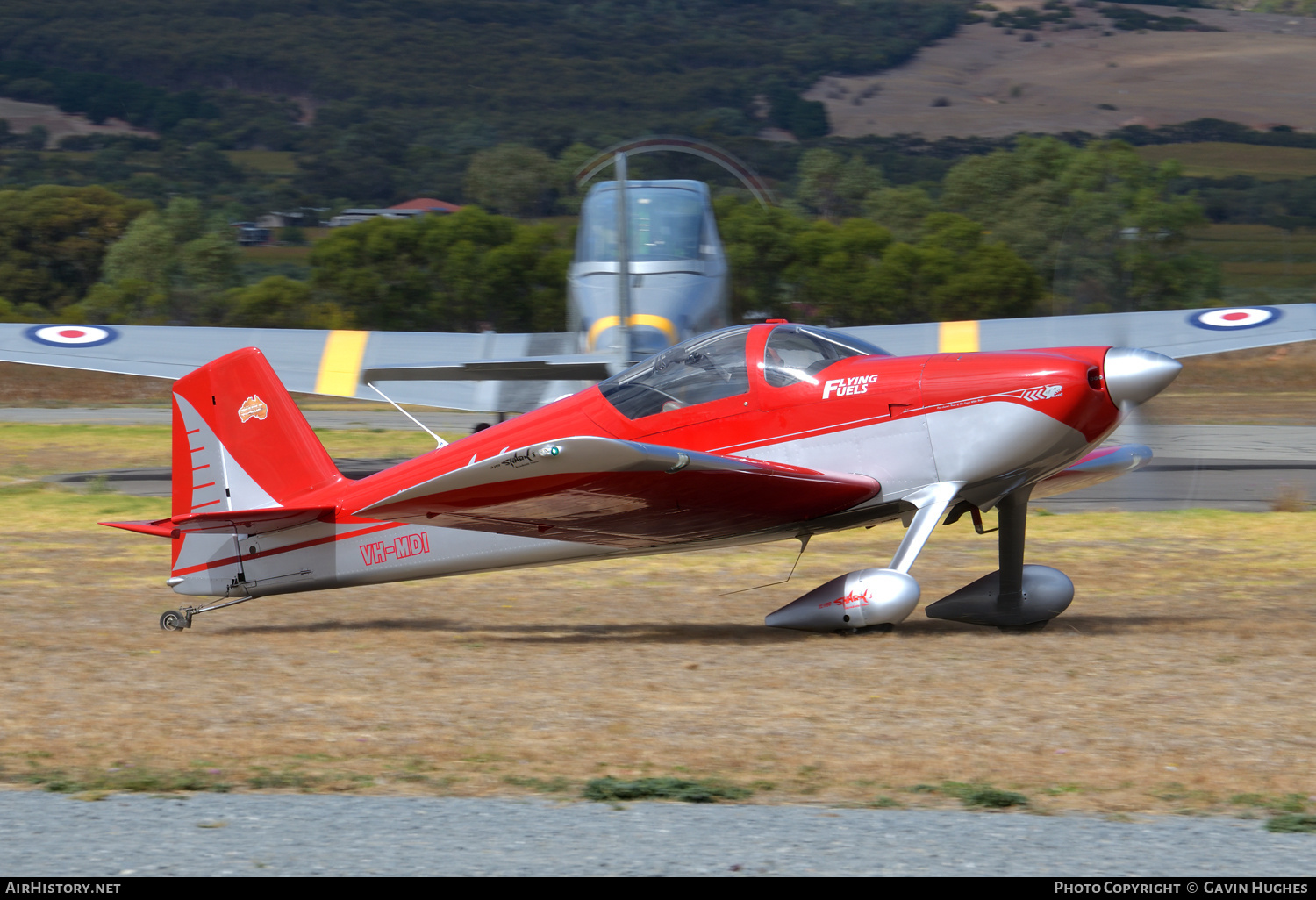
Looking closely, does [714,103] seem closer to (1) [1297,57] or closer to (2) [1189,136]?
(2) [1189,136]

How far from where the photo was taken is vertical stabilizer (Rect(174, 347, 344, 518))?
10086 millimetres

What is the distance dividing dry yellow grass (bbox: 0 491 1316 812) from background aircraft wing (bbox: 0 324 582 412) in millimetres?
8436

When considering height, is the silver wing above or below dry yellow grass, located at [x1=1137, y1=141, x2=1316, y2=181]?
below

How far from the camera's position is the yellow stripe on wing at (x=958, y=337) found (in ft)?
64.4

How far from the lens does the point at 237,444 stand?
10.1 m

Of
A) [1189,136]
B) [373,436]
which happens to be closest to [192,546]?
[373,436]

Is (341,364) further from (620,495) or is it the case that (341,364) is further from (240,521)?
(620,495)

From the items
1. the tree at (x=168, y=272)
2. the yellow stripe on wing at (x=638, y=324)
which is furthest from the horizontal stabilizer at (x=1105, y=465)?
the tree at (x=168, y=272)

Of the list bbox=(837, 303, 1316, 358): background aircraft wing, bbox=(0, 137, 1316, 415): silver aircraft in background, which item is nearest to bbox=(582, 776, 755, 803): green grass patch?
bbox=(837, 303, 1316, 358): background aircraft wing

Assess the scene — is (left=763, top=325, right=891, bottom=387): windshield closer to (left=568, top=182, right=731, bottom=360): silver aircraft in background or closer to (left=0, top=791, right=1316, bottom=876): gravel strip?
(left=0, top=791, right=1316, bottom=876): gravel strip

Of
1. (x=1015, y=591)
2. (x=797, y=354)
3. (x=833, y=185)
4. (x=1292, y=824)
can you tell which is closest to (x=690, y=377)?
(x=797, y=354)

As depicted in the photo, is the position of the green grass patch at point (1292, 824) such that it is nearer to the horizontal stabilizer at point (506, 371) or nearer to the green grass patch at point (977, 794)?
the green grass patch at point (977, 794)

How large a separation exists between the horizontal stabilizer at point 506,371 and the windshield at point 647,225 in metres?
6.43

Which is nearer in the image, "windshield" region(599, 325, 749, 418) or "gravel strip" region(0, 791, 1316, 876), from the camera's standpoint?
"gravel strip" region(0, 791, 1316, 876)
